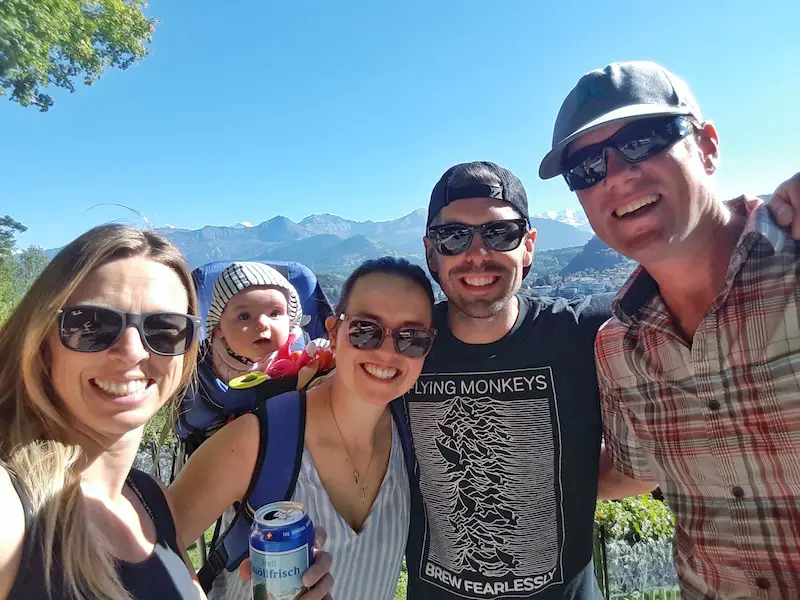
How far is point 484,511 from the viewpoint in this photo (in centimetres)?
230

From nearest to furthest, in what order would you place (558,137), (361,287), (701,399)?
(701,399) → (558,137) → (361,287)

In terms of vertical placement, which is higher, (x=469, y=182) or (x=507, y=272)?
(x=469, y=182)

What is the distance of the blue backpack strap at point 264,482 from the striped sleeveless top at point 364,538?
0.22 feet

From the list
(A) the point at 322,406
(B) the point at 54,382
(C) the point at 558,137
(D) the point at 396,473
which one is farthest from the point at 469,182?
(B) the point at 54,382

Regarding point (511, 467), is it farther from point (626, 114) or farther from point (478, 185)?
point (626, 114)

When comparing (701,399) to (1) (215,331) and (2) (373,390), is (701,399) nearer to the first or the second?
(2) (373,390)

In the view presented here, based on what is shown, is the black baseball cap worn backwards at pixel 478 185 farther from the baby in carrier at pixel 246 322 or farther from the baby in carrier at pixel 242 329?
the baby in carrier at pixel 246 322

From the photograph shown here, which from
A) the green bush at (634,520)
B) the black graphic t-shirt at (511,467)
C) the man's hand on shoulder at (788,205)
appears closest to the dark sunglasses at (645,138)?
the man's hand on shoulder at (788,205)

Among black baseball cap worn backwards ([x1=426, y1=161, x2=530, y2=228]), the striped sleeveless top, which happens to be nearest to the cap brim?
black baseball cap worn backwards ([x1=426, y1=161, x2=530, y2=228])

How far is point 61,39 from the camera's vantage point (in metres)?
12.2

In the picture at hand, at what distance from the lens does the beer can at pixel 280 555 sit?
153 centimetres

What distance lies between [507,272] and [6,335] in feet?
7.17

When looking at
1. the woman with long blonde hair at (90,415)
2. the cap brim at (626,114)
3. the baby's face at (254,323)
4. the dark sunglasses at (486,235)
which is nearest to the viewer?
the woman with long blonde hair at (90,415)

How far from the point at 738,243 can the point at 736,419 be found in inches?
28.1
